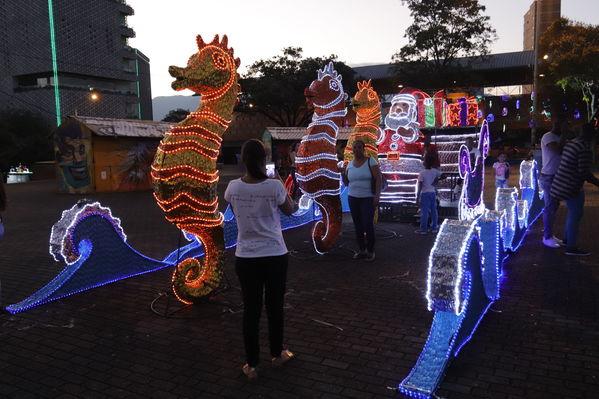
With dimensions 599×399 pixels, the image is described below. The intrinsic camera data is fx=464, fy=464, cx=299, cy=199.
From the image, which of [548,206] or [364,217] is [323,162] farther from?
[548,206]

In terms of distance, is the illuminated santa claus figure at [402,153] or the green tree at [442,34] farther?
the green tree at [442,34]

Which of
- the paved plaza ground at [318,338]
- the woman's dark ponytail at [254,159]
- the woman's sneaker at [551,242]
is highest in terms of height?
the woman's dark ponytail at [254,159]

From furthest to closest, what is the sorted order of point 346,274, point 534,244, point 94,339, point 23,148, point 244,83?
1. point 244,83
2. point 23,148
3. point 534,244
4. point 346,274
5. point 94,339

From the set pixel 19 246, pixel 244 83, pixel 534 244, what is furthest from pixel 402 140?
pixel 244 83

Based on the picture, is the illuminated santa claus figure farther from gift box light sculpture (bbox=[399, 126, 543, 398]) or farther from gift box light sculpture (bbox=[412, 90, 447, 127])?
gift box light sculpture (bbox=[399, 126, 543, 398])

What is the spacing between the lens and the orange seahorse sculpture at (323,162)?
719 cm

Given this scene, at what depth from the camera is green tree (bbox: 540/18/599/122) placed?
26.9 metres

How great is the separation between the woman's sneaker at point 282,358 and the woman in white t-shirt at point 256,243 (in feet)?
0.63

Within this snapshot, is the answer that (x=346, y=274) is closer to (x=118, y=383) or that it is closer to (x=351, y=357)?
(x=351, y=357)

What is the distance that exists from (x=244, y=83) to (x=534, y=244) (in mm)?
34282

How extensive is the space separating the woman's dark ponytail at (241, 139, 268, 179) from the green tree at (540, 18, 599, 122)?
2901 cm

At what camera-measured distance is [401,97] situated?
10.5m

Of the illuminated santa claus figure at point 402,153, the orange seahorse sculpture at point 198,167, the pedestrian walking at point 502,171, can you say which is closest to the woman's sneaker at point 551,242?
the illuminated santa claus figure at point 402,153

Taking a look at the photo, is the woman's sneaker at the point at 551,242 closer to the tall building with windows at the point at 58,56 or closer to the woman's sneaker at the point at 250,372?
the woman's sneaker at the point at 250,372
